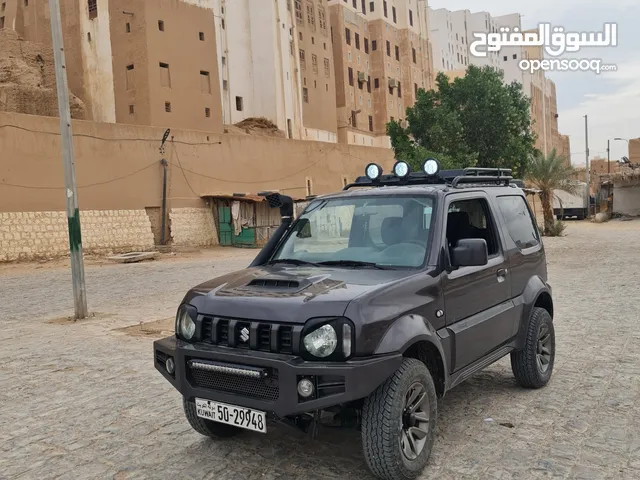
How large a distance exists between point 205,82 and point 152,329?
37.2m

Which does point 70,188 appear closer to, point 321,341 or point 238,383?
point 238,383

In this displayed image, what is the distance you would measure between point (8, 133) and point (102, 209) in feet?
17.3

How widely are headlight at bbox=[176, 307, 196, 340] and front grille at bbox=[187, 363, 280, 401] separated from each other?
0.21 meters

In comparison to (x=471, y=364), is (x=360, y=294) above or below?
above

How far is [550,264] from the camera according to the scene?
18.2 m

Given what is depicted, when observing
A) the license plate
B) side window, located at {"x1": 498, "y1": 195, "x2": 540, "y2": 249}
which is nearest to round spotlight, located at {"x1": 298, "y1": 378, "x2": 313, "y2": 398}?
the license plate

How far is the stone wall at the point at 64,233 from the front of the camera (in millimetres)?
24000

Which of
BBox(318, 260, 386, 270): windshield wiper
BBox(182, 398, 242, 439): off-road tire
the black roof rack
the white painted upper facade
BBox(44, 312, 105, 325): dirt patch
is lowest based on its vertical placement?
BBox(44, 312, 105, 325): dirt patch

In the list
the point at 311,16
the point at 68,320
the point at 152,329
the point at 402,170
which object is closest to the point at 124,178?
the point at 68,320

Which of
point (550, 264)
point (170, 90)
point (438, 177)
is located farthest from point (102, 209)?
point (438, 177)

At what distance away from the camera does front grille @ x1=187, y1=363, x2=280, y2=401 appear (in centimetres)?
347

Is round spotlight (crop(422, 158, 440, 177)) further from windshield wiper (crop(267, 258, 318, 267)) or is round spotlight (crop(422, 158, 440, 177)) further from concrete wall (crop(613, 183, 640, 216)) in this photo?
concrete wall (crop(613, 183, 640, 216))

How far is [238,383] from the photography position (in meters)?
3.61

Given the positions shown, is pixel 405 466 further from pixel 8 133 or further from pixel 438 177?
pixel 8 133
